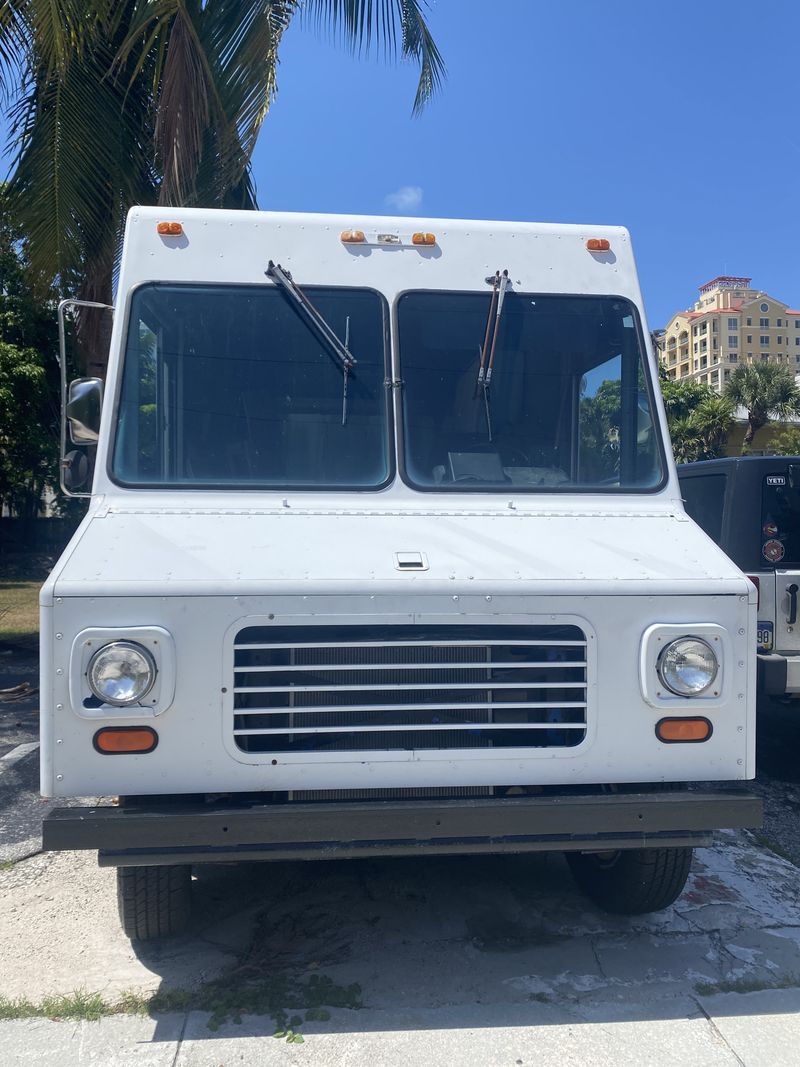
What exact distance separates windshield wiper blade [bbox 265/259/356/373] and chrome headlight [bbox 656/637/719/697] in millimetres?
1821

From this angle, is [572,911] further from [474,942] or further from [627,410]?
[627,410]

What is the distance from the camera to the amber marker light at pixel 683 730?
130 inches

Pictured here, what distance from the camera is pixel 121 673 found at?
122 inches

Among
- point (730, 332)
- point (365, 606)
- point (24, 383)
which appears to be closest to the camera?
point (365, 606)

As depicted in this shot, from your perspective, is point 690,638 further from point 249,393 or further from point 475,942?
point 249,393

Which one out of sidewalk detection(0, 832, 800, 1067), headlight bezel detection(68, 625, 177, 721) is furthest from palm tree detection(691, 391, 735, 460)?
headlight bezel detection(68, 625, 177, 721)

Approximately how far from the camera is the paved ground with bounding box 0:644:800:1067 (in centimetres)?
319

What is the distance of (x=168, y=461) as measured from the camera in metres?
3.92

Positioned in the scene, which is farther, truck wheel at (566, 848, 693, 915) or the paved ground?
truck wheel at (566, 848, 693, 915)

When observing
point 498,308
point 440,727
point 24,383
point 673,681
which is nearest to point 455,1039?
point 440,727

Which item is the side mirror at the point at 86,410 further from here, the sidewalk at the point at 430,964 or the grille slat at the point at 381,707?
the sidewalk at the point at 430,964

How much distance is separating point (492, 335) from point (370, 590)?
153 centimetres

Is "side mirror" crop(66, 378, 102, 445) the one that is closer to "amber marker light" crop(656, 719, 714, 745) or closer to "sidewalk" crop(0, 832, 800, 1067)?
"sidewalk" crop(0, 832, 800, 1067)

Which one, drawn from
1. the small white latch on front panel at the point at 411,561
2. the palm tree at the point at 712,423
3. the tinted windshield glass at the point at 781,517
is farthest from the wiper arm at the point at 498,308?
the palm tree at the point at 712,423
